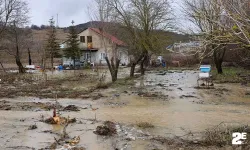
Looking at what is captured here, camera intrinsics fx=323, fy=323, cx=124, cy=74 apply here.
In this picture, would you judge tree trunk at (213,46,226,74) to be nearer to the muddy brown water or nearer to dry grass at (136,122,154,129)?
the muddy brown water

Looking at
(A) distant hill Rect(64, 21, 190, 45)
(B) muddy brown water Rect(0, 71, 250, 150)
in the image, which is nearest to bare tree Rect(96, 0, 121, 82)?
(A) distant hill Rect(64, 21, 190, 45)

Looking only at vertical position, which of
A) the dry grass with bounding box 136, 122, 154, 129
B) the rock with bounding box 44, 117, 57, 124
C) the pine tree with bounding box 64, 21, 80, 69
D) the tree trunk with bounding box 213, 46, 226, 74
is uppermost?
the pine tree with bounding box 64, 21, 80, 69

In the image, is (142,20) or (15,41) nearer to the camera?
(142,20)

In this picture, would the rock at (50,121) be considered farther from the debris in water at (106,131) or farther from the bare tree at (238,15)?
the bare tree at (238,15)

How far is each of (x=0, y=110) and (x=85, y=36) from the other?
35.1 m

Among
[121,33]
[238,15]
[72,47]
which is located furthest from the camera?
[72,47]

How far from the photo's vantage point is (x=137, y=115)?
12.9 m

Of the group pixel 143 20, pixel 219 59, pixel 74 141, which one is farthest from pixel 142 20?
pixel 74 141

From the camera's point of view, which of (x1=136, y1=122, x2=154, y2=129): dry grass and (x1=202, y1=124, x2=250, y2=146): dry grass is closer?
(x1=202, y1=124, x2=250, y2=146): dry grass

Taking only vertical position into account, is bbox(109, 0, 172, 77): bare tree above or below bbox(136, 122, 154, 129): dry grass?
above

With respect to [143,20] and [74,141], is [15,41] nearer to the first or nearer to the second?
[143,20]

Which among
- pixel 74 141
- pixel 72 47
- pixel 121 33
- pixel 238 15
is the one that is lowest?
pixel 74 141

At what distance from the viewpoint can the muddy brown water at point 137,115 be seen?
9.38m

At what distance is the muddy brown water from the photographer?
30.8ft
